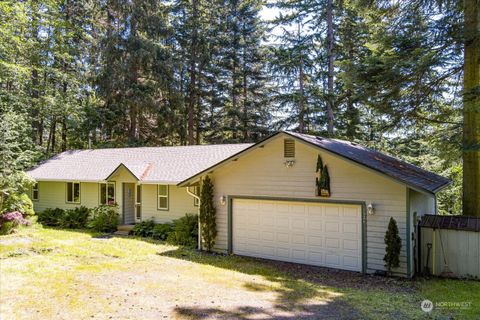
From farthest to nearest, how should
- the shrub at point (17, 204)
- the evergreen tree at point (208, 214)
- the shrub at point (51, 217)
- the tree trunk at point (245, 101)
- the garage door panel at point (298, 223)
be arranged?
the tree trunk at point (245, 101) → the shrub at point (51, 217) → the shrub at point (17, 204) → the evergreen tree at point (208, 214) → the garage door panel at point (298, 223)

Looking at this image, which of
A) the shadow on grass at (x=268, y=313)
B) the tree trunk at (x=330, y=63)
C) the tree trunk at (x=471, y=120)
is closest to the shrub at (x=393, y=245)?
the shadow on grass at (x=268, y=313)

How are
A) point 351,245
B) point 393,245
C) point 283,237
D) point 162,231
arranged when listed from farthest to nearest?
1. point 162,231
2. point 283,237
3. point 351,245
4. point 393,245

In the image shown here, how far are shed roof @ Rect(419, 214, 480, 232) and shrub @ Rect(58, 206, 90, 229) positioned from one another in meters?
14.7

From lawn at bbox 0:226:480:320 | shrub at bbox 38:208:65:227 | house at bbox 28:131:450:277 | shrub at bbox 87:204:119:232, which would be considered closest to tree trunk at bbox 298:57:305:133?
house at bbox 28:131:450:277

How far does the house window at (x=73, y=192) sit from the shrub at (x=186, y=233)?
7.23m

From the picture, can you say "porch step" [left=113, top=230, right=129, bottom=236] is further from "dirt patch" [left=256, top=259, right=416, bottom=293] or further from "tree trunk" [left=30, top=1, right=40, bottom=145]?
"tree trunk" [left=30, top=1, right=40, bottom=145]

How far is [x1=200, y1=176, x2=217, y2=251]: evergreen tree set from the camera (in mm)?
12383

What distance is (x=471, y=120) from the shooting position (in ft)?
37.5

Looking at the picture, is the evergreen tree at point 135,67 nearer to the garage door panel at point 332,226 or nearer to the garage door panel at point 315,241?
the garage door panel at point 315,241

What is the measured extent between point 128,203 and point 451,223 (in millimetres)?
13290

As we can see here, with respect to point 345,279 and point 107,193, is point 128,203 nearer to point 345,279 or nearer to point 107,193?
point 107,193

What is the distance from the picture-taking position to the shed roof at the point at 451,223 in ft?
30.7

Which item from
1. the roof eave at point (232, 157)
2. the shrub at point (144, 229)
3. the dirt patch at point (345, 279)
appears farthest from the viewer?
the shrub at point (144, 229)

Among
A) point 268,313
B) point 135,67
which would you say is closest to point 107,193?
point 135,67
